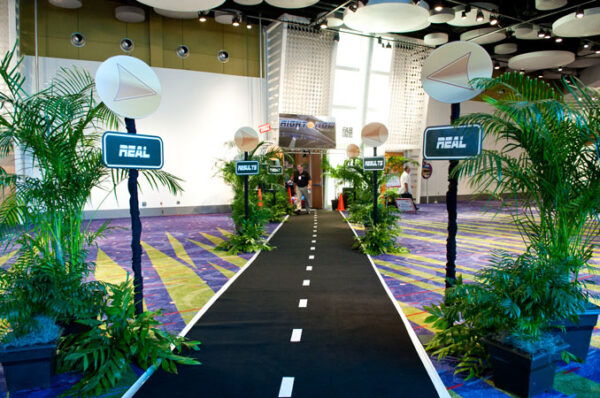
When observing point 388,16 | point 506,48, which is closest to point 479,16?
point 388,16

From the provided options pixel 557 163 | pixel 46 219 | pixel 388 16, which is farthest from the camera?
pixel 388 16

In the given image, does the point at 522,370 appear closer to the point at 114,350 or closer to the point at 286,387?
the point at 286,387

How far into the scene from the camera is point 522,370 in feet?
7.62

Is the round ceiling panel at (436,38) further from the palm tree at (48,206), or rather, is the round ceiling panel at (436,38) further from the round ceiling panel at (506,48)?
the palm tree at (48,206)

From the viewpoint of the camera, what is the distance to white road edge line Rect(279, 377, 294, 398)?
94.9 inches

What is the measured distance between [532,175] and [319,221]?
29.5 feet

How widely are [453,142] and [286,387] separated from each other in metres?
2.15

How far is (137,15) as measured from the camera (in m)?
12.1

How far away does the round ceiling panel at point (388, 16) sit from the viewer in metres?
8.47

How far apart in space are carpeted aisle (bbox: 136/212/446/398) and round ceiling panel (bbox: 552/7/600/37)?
9424mm

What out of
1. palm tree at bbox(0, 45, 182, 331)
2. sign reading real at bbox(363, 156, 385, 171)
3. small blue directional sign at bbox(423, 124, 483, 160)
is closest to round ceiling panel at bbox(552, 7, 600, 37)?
sign reading real at bbox(363, 156, 385, 171)

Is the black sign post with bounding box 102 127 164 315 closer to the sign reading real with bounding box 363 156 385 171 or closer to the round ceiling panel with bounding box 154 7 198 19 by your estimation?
the sign reading real with bounding box 363 156 385 171

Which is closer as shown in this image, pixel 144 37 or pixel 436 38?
pixel 144 37

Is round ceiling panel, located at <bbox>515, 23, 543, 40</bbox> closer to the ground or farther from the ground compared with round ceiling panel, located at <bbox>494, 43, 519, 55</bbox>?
closer to the ground
